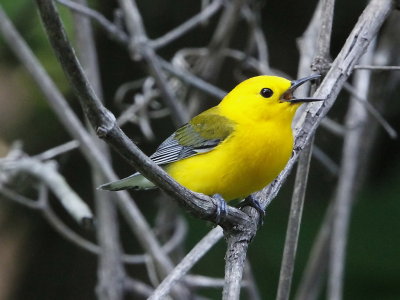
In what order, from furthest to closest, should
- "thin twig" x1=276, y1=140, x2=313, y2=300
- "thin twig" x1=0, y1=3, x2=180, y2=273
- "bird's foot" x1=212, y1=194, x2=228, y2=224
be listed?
"thin twig" x1=0, y1=3, x2=180, y2=273, "thin twig" x1=276, y1=140, x2=313, y2=300, "bird's foot" x1=212, y1=194, x2=228, y2=224

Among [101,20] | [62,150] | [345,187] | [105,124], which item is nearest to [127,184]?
[62,150]

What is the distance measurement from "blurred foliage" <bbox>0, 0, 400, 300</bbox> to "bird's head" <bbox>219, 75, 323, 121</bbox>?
148cm

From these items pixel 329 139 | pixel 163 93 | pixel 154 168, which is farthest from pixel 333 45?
pixel 154 168

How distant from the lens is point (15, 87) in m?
4.81

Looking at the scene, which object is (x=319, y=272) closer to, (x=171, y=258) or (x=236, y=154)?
(x=171, y=258)

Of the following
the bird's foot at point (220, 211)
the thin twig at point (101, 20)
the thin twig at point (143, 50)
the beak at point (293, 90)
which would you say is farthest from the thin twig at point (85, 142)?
the bird's foot at point (220, 211)

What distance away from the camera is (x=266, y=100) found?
3.24 meters

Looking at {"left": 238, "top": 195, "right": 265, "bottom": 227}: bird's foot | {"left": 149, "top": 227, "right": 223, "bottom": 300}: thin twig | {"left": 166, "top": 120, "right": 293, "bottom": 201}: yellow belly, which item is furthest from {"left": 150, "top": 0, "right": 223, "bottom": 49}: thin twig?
{"left": 149, "top": 227, "right": 223, "bottom": 300}: thin twig

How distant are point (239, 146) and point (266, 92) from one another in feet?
1.09

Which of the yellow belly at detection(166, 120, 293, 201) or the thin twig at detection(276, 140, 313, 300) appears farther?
the yellow belly at detection(166, 120, 293, 201)

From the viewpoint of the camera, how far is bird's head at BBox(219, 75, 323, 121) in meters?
3.16

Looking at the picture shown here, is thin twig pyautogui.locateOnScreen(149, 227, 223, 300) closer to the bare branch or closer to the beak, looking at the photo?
the beak

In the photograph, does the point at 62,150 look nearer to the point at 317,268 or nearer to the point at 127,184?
the point at 127,184

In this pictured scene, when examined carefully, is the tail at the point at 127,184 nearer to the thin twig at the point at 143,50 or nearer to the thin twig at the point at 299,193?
the thin twig at the point at 299,193
